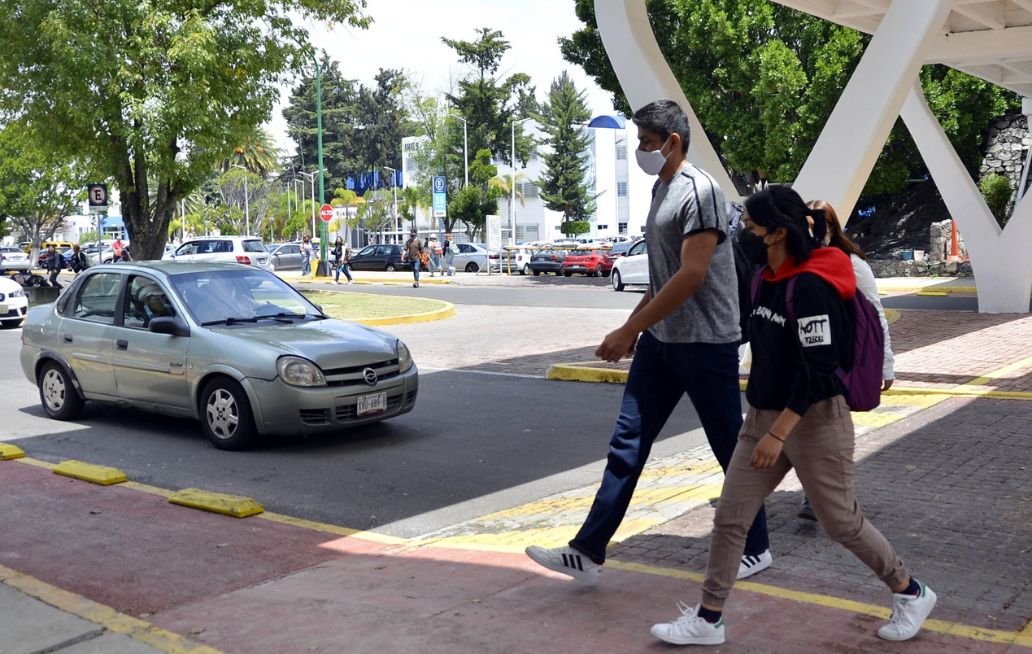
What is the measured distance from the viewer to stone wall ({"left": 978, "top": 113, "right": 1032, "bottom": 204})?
33062mm

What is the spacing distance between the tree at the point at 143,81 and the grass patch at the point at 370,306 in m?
4.40

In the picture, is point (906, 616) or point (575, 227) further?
point (575, 227)

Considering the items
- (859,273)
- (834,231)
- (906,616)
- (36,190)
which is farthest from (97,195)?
(36,190)

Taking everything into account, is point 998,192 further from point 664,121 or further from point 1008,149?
point 664,121

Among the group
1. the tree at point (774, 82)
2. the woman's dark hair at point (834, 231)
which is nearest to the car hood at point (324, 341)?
the woman's dark hair at point (834, 231)

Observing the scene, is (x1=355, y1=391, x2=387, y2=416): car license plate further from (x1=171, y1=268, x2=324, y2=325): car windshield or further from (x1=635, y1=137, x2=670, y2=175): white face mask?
(x1=635, y1=137, x2=670, y2=175): white face mask

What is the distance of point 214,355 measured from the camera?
8617 mm

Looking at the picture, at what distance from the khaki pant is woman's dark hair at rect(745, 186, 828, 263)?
566mm

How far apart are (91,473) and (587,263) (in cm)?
3367

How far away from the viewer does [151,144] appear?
76.4ft

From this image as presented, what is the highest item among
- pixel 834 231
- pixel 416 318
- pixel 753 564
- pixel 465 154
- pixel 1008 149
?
pixel 465 154

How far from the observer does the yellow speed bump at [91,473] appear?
7.55 metres

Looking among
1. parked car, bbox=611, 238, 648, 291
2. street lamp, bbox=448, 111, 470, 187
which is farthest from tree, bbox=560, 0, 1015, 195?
street lamp, bbox=448, 111, 470, 187

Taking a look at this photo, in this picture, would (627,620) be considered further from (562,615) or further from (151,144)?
(151,144)
